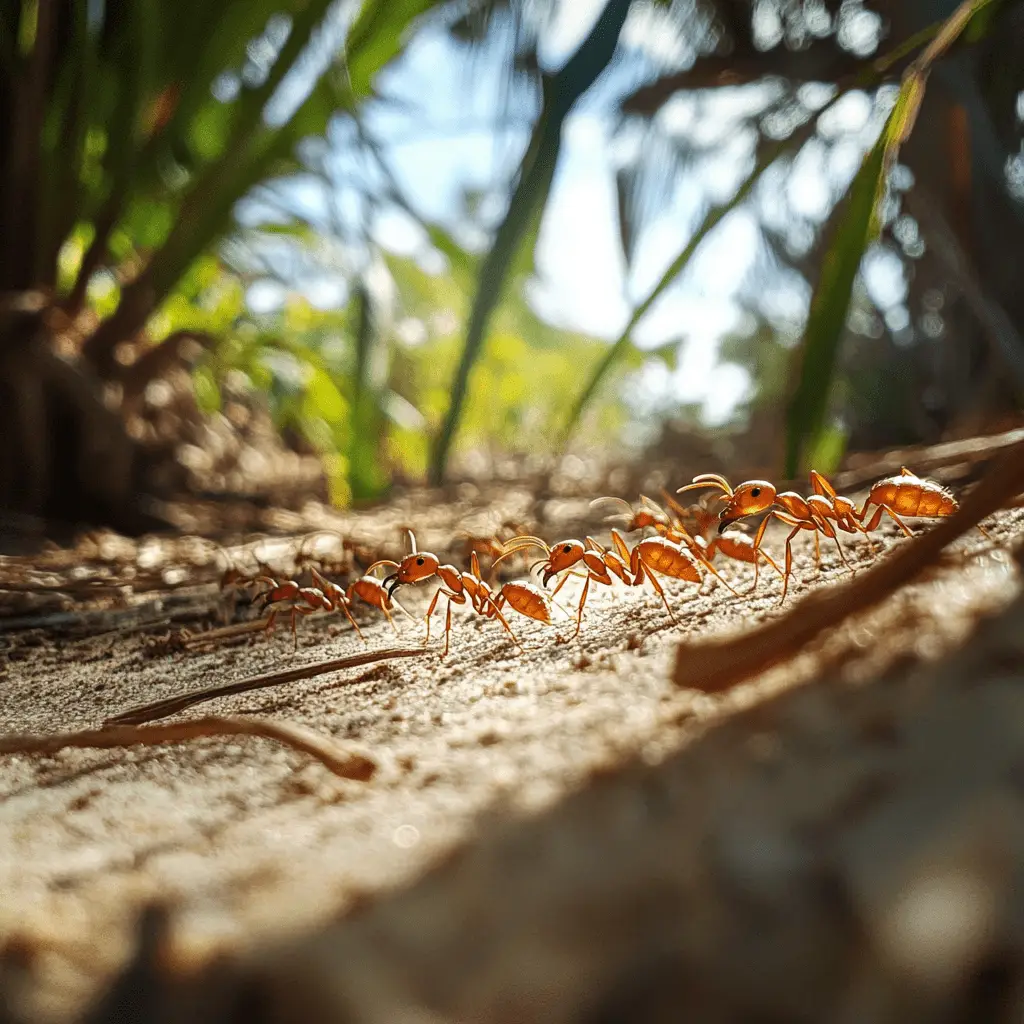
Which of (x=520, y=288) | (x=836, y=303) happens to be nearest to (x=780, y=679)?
(x=836, y=303)

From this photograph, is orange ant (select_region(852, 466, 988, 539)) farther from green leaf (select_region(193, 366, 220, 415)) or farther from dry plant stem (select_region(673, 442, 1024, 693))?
green leaf (select_region(193, 366, 220, 415))

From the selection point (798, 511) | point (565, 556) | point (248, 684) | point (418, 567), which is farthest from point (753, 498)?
point (248, 684)

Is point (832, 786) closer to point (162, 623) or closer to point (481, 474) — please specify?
point (162, 623)

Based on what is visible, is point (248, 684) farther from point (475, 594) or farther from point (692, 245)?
point (692, 245)

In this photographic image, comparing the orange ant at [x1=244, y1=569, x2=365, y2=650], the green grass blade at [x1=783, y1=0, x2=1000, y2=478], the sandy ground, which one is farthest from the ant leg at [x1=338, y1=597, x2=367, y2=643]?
the green grass blade at [x1=783, y1=0, x2=1000, y2=478]

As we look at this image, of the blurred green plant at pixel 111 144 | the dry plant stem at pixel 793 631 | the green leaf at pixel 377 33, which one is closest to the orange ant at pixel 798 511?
the dry plant stem at pixel 793 631

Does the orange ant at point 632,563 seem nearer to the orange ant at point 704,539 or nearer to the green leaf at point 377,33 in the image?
the orange ant at point 704,539
